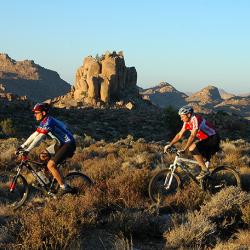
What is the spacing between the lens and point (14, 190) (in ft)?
32.6

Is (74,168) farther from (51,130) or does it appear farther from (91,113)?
(91,113)

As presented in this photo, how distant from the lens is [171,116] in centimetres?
5406

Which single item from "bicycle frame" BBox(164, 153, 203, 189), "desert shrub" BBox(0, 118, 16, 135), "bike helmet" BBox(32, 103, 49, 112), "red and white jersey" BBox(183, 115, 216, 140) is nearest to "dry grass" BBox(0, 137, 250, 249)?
"bicycle frame" BBox(164, 153, 203, 189)

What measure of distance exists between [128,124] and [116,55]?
33.5 m

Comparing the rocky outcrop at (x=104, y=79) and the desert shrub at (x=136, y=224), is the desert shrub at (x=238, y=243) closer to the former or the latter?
the desert shrub at (x=136, y=224)

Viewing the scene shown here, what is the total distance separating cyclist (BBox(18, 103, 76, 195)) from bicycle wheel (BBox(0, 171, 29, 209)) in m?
0.77

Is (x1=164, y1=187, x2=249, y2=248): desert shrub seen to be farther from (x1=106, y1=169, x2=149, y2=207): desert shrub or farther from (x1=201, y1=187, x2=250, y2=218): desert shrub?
(x1=106, y1=169, x2=149, y2=207): desert shrub

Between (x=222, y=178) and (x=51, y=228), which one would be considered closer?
(x=51, y=228)

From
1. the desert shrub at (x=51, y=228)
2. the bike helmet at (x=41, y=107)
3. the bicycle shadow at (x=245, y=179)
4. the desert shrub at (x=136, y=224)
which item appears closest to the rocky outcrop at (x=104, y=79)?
the bicycle shadow at (x=245, y=179)

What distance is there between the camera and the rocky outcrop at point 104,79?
248 ft

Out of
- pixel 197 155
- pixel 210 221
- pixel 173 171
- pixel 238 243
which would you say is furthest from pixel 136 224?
pixel 197 155

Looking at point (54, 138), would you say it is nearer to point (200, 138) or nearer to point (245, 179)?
point (200, 138)

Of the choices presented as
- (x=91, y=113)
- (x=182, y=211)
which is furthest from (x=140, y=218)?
(x=91, y=113)

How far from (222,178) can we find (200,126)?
1.33 metres
